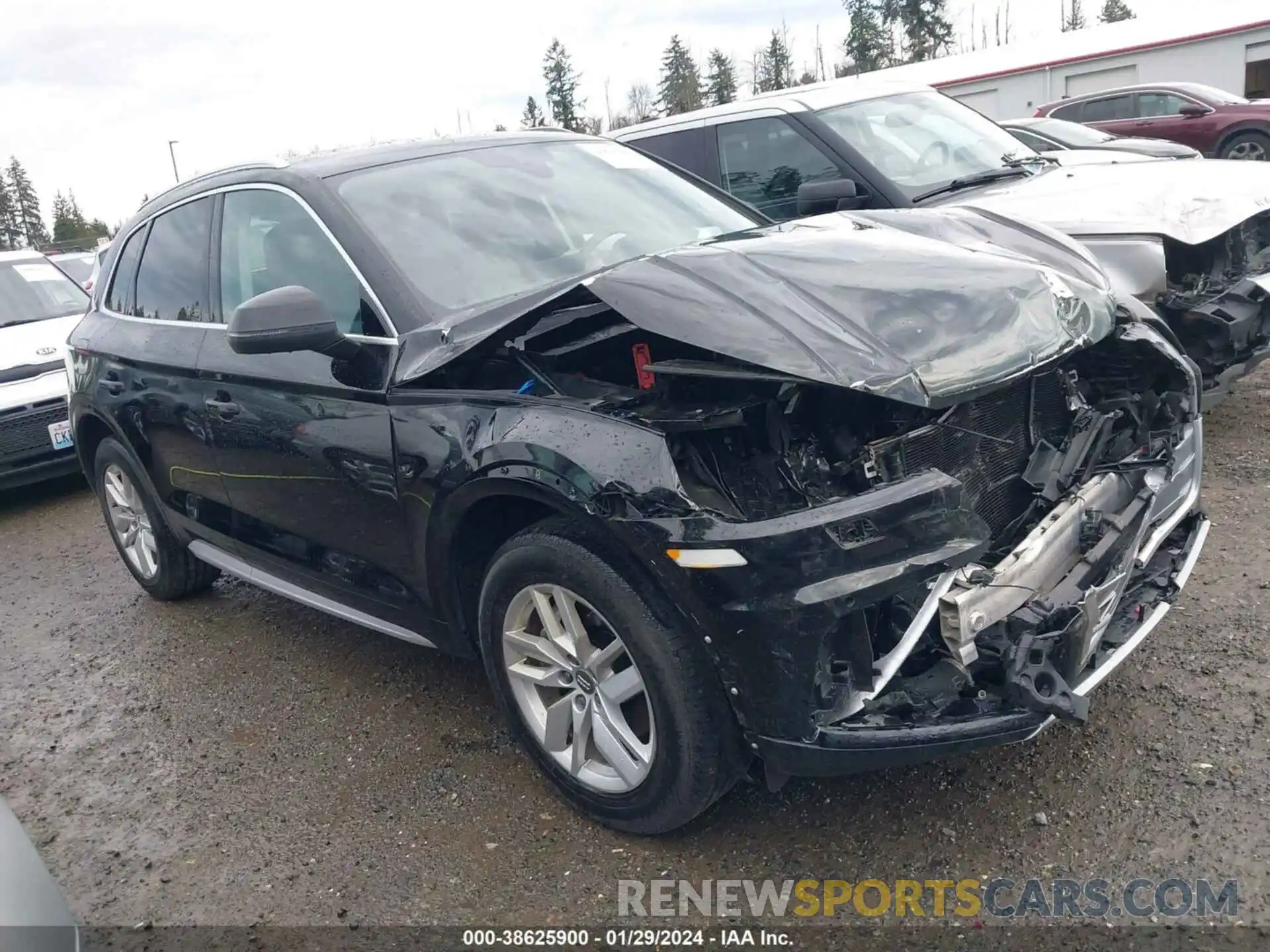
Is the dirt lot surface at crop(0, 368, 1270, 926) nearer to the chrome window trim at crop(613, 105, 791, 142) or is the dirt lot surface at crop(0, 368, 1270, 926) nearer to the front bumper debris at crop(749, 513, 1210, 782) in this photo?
the front bumper debris at crop(749, 513, 1210, 782)

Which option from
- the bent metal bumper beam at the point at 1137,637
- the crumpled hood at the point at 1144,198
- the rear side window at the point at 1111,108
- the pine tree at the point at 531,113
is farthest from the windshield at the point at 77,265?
the pine tree at the point at 531,113

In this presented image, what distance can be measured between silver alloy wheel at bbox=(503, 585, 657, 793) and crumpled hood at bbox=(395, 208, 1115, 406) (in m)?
0.76

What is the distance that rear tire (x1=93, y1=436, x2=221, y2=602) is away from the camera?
485 cm

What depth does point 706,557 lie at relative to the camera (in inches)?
93.0

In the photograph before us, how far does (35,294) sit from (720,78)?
5542 centimetres

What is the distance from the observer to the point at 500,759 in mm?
3375

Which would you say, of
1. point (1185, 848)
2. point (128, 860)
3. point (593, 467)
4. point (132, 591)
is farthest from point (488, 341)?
point (132, 591)

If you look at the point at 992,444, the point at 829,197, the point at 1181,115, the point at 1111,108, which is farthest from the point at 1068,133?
the point at 992,444

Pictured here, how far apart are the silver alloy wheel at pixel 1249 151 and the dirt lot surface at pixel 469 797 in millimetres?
13270

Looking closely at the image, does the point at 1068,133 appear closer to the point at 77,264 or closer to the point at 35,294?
the point at 35,294

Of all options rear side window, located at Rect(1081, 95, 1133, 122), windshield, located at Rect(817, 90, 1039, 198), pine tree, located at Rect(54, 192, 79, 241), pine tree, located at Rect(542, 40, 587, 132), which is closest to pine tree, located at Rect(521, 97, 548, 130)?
pine tree, located at Rect(542, 40, 587, 132)

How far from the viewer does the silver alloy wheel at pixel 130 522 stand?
4977 mm

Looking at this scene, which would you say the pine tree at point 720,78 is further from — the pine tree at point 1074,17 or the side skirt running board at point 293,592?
the side skirt running board at point 293,592

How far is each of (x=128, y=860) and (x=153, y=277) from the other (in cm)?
249
